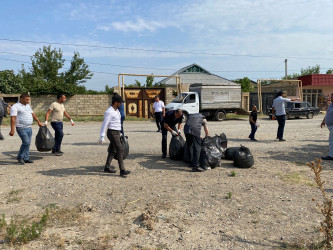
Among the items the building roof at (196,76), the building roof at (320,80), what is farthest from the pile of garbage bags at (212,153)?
the building roof at (196,76)

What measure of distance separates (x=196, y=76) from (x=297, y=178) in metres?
46.2

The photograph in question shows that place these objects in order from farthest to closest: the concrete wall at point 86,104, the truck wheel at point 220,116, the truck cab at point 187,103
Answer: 1. the concrete wall at point 86,104
2. the truck wheel at point 220,116
3. the truck cab at point 187,103

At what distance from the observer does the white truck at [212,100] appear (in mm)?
18688

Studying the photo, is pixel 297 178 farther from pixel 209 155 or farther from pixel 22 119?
pixel 22 119

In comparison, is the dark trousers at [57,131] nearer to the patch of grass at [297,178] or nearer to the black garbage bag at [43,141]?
the black garbage bag at [43,141]

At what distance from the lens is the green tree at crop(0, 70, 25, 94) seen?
2320 cm

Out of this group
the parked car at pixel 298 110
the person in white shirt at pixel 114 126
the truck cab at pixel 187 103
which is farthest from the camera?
the parked car at pixel 298 110

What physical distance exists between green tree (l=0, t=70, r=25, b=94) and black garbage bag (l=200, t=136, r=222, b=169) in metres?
21.4

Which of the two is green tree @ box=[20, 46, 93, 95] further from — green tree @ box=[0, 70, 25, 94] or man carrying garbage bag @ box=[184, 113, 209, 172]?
man carrying garbage bag @ box=[184, 113, 209, 172]

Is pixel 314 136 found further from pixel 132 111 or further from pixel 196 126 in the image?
pixel 132 111

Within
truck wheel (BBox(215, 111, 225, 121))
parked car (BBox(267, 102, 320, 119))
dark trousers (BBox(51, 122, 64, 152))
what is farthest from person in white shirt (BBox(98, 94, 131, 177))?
parked car (BBox(267, 102, 320, 119))

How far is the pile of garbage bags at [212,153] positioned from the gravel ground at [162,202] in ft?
0.54

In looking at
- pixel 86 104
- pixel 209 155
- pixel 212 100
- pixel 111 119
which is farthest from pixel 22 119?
pixel 86 104

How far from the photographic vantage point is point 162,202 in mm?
4473
